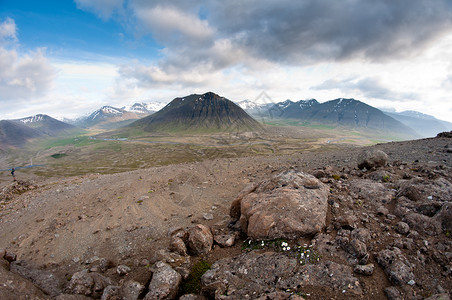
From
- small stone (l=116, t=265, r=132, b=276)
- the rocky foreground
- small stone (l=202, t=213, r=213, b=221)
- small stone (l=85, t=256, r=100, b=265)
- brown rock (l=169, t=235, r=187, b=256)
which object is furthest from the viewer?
small stone (l=202, t=213, r=213, b=221)

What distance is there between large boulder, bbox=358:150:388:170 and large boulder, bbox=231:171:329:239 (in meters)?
8.26

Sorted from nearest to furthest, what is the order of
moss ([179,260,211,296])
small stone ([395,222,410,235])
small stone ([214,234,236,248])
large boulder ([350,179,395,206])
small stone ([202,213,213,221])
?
moss ([179,260,211,296]) → small stone ([395,222,410,235]) → small stone ([214,234,236,248]) → large boulder ([350,179,395,206]) → small stone ([202,213,213,221])

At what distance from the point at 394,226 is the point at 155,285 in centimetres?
962

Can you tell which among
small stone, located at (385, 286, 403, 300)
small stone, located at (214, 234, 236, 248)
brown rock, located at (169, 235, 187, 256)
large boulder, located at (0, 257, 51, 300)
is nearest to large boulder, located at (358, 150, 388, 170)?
small stone, located at (385, 286, 403, 300)

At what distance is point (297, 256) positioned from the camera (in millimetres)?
7211

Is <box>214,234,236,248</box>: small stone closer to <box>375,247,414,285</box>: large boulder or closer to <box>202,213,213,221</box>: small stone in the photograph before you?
<box>202,213,213,221</box>: small stone

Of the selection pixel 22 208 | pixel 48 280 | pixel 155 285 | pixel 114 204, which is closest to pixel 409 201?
pixel 155 285

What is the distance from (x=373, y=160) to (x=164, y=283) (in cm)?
1694

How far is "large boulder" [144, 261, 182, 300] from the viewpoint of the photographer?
680cm

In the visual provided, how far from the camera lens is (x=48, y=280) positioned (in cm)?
909

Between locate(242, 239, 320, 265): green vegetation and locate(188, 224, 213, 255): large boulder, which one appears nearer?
locate(242, 239, 320, 265): green vegetation

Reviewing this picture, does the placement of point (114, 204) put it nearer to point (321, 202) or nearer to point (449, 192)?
point (321, 202)

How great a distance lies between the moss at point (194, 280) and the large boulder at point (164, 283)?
27 cm

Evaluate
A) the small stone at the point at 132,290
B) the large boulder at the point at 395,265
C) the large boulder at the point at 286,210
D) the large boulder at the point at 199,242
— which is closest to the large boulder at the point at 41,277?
the small stone at the point at 132,290
